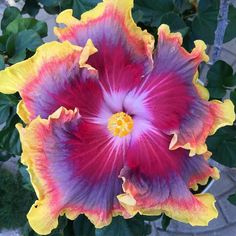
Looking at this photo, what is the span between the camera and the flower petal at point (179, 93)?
857 mm

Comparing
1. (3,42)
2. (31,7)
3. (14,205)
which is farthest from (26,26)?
(14,205)

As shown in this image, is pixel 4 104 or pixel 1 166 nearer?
pixel 4 104

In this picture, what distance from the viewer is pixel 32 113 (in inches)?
33.1

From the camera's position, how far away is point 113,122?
940mm

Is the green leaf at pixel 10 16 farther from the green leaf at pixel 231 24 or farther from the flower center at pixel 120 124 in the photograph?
Result: the green leaf at pixel 231 24

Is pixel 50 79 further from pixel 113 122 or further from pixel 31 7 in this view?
pixel 31 7

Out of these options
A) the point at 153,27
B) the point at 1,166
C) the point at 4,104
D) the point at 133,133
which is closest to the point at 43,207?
the point at 133,133

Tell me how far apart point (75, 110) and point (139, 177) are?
176 millimetres

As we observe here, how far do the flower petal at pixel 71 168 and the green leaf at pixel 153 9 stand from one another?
50cm

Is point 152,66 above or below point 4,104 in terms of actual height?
above

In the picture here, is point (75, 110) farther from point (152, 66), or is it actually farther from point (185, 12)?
point (185, 12)

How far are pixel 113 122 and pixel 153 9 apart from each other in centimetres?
51

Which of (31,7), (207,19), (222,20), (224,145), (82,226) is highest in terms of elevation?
(222,20)

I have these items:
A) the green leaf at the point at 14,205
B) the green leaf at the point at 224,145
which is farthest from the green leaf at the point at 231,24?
the green leaf at the point at 14,205
